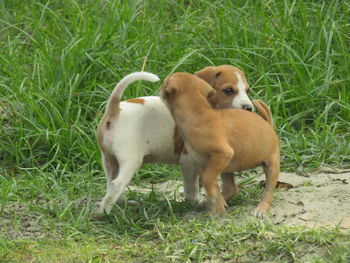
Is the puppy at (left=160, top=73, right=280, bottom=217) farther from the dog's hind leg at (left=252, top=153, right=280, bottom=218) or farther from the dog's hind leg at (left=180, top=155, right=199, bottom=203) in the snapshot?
the dog's hind leg at (left=180, top=155, right=199, bottom=203)

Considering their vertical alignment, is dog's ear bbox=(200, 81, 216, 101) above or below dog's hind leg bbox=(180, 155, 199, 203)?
above

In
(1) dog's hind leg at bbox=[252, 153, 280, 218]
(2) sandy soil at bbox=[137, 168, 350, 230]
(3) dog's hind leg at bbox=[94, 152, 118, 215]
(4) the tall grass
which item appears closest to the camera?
(2) sandy soil at bbox=[137, 168, 350, 230]

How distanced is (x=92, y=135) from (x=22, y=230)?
1.77 metres

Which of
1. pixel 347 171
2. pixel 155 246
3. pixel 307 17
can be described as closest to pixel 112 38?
pixel 307 17

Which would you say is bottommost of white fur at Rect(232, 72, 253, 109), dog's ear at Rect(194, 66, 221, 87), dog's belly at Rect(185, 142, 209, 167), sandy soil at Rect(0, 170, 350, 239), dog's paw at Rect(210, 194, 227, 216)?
sandy soil at Rect(0, 170, 350, 239)

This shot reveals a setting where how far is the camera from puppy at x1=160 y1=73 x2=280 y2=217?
5.24m

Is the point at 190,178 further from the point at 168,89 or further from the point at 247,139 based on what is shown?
the point at 168,89

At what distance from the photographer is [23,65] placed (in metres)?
8.00

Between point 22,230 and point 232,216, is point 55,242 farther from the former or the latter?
point 232,216

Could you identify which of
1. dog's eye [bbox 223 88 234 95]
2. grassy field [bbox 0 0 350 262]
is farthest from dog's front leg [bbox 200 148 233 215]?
dog's eye [bbox 223 88 234 95]

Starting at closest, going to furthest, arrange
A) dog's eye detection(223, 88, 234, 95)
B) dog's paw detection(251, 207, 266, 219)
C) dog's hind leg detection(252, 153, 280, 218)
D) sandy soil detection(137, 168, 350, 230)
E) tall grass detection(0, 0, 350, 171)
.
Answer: sandy soil detection(137, 168, 350, 230) < dog's paw detection(251, 207, 266, 219) < dog's hind leg detection(252, 153, 280, 218) < dog's eye detection(223, 88, 234, 95) < tall grass detection(0, 0, 350, 171)

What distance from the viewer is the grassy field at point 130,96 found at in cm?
518

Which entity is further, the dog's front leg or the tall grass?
the tall grass

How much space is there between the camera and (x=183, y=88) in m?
5.41
